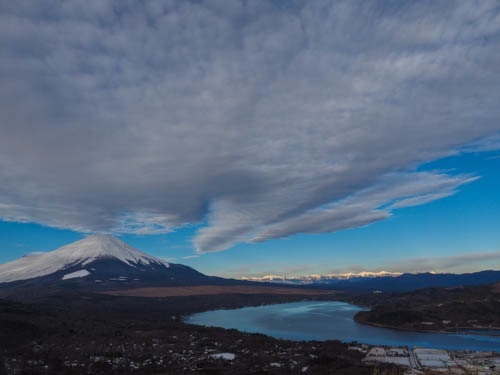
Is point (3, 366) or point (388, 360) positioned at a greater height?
point (3, 366)

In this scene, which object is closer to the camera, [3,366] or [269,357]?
[3,366]

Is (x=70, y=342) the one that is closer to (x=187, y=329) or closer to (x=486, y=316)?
(x=187, y=329)

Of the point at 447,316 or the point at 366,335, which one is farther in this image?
the point at 447,316

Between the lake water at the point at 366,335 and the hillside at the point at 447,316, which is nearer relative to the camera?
the lake water at the point at 366,335

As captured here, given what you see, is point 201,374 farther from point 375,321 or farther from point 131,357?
point 375,321

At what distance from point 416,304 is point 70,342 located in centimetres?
11268

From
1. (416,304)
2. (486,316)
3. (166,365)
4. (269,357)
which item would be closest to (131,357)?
(166,365)

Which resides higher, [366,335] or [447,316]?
[447,316]

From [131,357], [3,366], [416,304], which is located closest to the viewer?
[3,366]

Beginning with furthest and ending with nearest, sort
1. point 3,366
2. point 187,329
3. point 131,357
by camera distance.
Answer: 1. point 187,329
2. point 131,357
3. point 3,366

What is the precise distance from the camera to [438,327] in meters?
91.4

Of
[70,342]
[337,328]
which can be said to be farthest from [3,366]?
[337,328]

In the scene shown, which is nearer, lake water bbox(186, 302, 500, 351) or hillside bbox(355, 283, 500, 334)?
lake water bbox(186, 302, 500, 351)

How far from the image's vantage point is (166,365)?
41094 millimetres
